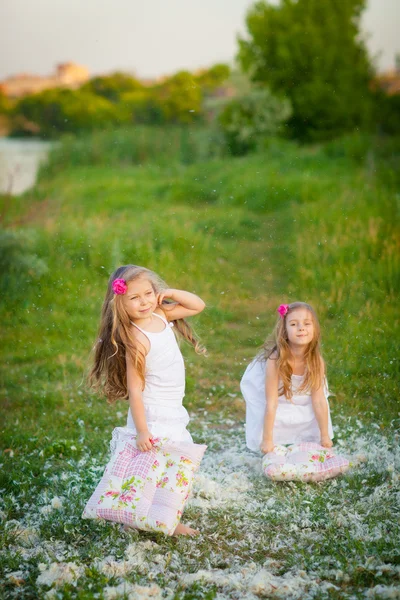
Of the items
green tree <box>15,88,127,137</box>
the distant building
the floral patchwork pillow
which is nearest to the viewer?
the floral patchwork pillow

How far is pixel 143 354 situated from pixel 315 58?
32.5ft

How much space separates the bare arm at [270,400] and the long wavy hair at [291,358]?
36 mm

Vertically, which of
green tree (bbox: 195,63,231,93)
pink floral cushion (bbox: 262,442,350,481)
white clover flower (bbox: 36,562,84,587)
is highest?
green tree (bbox: 195,63,231,93)

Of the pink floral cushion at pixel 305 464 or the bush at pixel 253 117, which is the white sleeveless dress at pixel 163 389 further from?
the bush at pixel 253 117

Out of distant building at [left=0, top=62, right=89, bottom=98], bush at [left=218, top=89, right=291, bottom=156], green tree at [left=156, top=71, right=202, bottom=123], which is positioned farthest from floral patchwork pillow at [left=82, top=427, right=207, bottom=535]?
green tree at [left=156, top=71, right=202, bottom=123]

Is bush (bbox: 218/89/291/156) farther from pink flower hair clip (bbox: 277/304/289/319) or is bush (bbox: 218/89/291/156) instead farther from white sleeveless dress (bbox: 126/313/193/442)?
white sleeveless dress (bbox: 126/313/193/442)

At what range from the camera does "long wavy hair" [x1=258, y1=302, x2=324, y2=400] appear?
4086mm

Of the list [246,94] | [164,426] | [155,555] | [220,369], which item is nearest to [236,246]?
[220,369]

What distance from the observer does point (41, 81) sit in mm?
11812

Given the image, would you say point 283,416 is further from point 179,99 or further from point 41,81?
point 179,99

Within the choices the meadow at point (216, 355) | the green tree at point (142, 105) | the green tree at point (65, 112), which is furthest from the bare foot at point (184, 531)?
the green tree at point (142, 105)

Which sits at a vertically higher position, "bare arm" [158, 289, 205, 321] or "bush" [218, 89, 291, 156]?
"bush" [218, 89, 291, 156]

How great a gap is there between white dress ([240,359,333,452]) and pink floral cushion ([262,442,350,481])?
0.71 ft

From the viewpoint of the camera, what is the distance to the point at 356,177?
10070 millimetres
